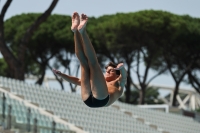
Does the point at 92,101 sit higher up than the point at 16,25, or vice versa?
the point at 16,25

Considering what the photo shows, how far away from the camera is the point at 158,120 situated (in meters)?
24.4

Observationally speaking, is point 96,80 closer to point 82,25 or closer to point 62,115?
→ point 82,25

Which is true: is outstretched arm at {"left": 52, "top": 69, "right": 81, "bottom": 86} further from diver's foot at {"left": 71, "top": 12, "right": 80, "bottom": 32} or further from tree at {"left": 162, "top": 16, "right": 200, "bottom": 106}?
tree at {"left": 162, "top": 16, "right": 200, "bottom": 106}

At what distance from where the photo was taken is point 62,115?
1848 centimetres

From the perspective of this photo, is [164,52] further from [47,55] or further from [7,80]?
[7,80]

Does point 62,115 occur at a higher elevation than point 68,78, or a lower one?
lower

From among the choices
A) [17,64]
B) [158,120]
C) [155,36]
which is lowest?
[158,120]

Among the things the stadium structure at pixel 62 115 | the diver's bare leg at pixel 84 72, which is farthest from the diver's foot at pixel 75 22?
the stadium structure at pixel 62 115

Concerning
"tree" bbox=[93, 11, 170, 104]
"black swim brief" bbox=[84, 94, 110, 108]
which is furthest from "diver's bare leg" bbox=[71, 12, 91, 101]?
"tree" bbox=[93, 11, 170, 104]

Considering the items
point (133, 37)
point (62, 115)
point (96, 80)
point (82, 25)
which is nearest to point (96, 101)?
point (96, 80)

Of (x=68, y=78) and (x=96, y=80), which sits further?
(x=68, y=78)

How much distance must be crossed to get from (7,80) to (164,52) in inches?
868

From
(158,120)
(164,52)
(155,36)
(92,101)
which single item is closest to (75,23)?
(92,101)

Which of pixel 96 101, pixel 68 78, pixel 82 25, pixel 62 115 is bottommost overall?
pixel 62 115
